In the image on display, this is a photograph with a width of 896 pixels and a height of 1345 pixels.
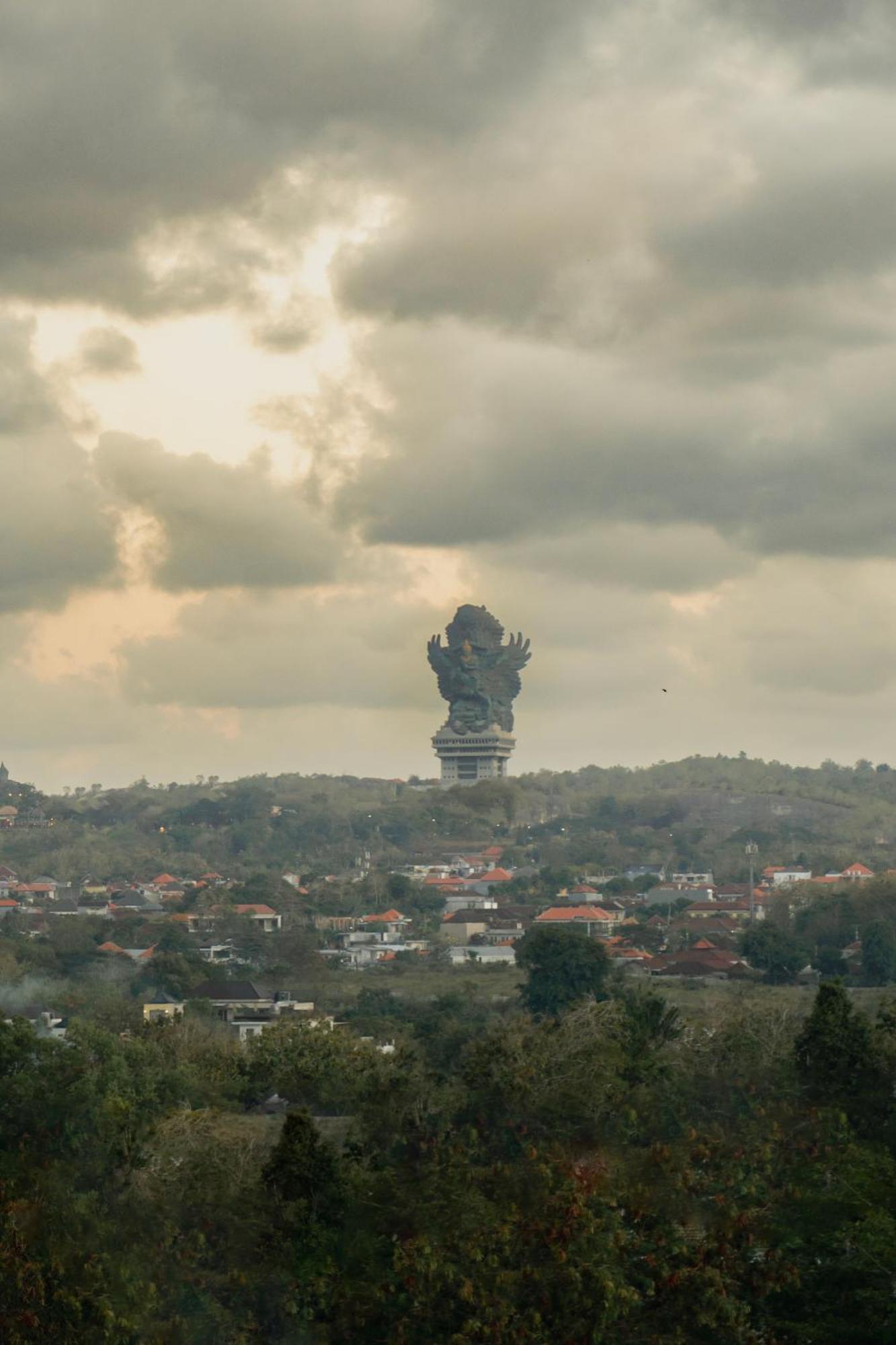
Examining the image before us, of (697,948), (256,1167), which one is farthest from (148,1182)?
(697,948)

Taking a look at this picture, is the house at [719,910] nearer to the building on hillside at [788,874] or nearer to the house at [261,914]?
the building on hillside at [788,874]

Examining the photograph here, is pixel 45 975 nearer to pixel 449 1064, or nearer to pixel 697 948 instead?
pixel 697 948

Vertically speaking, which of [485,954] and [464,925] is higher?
[464,925]

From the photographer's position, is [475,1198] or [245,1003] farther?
[245,1003]

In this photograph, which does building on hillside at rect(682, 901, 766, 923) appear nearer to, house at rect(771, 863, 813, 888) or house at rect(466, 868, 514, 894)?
house at rect(771, 863, 813, 888)

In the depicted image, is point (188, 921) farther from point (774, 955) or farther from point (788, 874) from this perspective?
point (788, 874)

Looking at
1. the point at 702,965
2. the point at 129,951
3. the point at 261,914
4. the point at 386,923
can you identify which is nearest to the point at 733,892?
the point at 386,923

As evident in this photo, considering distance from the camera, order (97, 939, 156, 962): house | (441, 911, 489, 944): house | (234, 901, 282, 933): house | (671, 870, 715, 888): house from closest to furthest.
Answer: (97, 939, 156, 962): house < (234, 901, 282, 933): house < (441, 911, 489, 944): house < (671, 870, 715, 888): house

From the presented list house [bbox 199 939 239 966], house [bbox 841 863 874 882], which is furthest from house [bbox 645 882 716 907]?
house [bbox 199 939 239 966]

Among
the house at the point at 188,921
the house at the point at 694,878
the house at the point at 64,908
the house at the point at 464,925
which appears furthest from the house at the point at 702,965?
the house at the point at 694,878
